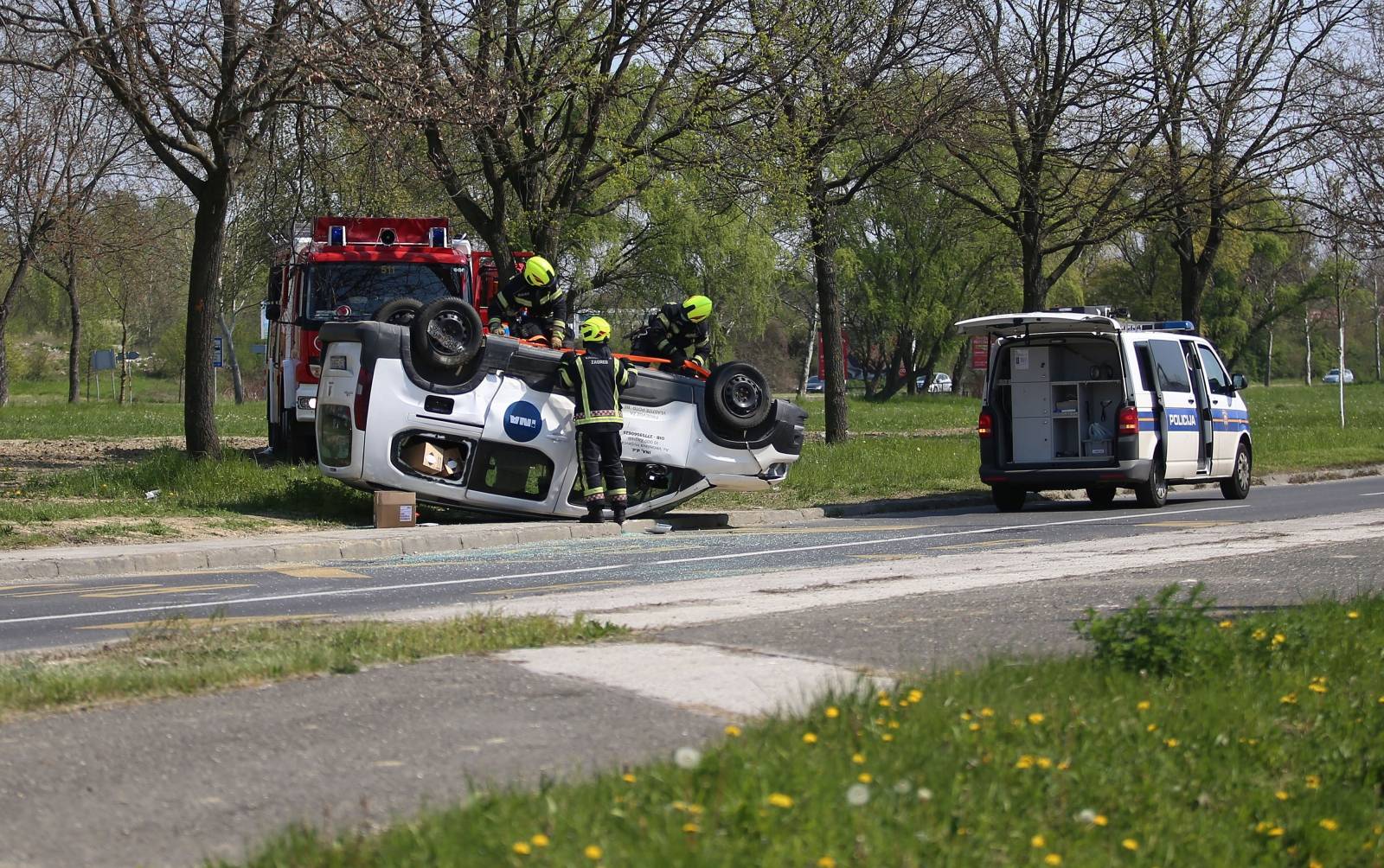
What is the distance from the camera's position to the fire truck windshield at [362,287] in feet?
62.1

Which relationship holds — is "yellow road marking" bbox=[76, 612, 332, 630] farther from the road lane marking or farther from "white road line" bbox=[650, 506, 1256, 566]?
"white road line" bbox=[650, 506, 1256, 566]

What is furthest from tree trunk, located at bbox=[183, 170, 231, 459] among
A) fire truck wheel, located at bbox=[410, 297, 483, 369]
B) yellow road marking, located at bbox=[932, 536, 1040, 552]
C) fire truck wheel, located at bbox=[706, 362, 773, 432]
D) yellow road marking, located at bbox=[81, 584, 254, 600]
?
yellow road marking, located at bbox=[932, 536, 1040, 552]

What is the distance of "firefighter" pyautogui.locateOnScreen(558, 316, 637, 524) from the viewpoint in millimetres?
14531

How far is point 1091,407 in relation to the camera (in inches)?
717

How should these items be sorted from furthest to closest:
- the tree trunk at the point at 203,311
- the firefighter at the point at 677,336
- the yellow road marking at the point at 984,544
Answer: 1. the tree trunk at the point at 203,311
2. the firefighter at the point at 677,336
3. the yellow road marking at the point at 984,544

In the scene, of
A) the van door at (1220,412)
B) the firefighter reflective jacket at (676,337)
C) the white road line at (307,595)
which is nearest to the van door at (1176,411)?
the van door at (1220,412)

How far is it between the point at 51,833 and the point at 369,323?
10.5 meters

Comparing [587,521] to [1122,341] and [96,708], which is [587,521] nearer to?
[1122,341]

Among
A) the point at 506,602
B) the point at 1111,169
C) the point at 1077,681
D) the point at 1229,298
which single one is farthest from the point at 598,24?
the point at 1229,298

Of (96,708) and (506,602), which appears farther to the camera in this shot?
(506,602)

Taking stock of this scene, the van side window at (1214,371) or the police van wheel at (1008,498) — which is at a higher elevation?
the van side window at (1214,371)

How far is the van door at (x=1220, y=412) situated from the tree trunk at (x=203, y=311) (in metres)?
12.7

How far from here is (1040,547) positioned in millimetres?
12898

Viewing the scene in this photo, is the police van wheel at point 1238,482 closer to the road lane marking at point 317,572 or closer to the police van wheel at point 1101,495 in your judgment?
the police van wheel at point 1101,495
